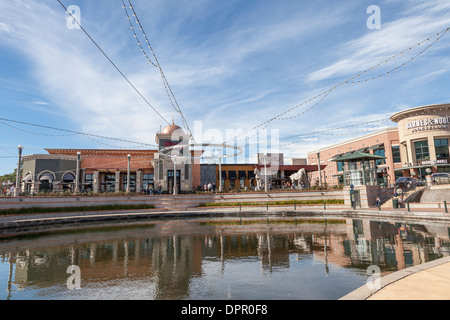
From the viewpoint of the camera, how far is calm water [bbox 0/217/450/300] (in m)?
5.80

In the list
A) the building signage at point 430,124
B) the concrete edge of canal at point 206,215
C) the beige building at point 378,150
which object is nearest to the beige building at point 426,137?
the building signage at point 430,124

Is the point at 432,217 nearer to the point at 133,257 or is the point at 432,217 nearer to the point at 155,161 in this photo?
the point at 133,257

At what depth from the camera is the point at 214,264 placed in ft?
26.6

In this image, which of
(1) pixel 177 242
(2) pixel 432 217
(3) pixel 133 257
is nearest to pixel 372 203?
(2) pixel 432 217

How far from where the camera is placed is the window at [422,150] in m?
40.4

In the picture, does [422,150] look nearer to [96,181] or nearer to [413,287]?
[413,287]

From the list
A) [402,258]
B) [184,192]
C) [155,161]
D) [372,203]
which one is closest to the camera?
[402,258]

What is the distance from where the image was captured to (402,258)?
7.99m

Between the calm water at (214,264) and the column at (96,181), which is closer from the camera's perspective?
the calm water at (214,264)

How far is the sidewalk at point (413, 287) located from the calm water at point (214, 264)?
69 centimetres

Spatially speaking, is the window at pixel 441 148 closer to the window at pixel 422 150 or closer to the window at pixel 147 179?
the window at pixel 422 150

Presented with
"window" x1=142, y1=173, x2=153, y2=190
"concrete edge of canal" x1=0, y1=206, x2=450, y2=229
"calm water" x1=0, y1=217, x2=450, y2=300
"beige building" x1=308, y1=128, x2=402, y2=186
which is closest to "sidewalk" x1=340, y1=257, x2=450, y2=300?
"calm water" x1=0, y1=217, x2=450, y2=300

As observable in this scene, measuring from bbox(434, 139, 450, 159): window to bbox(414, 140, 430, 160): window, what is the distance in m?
1.14
